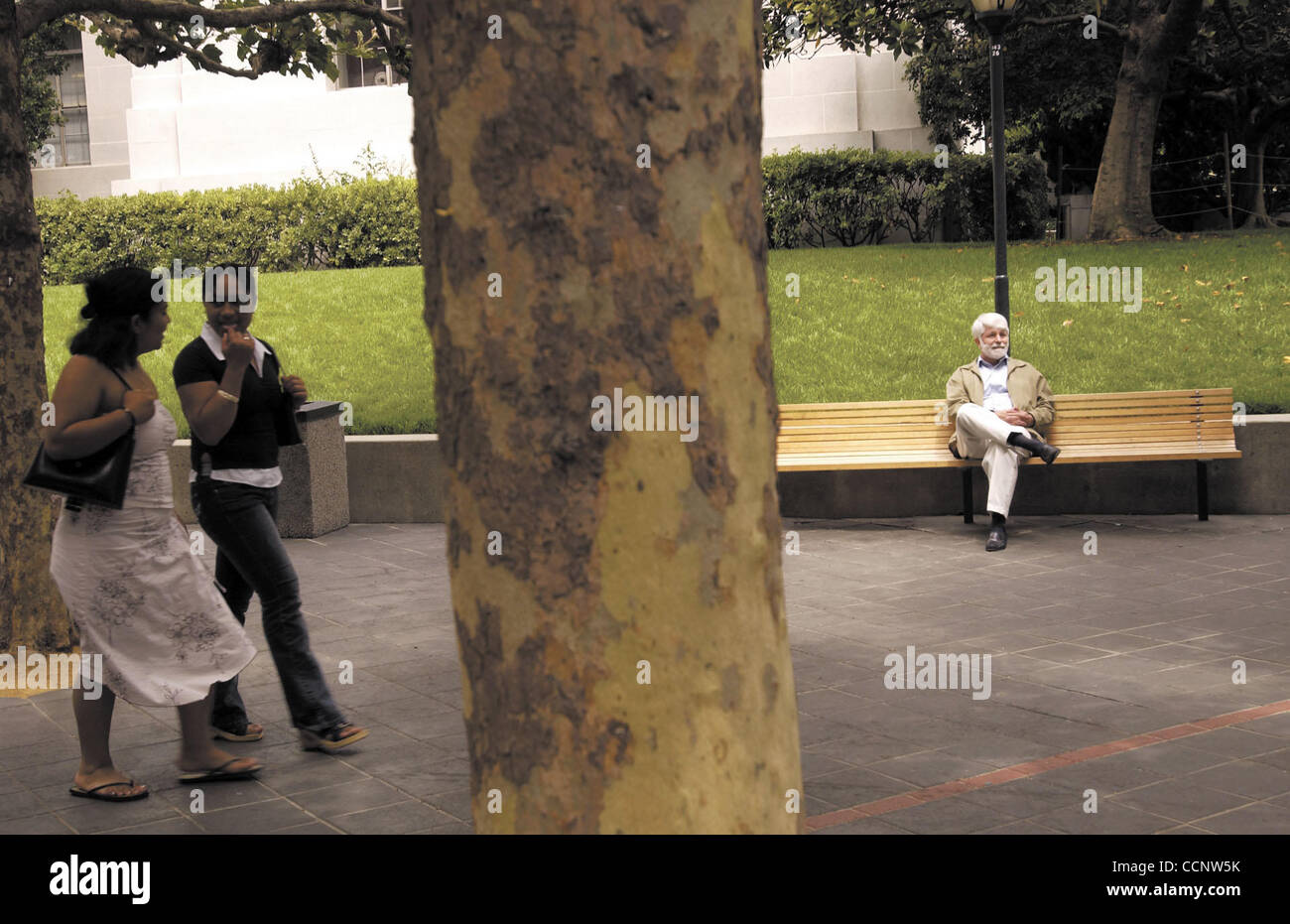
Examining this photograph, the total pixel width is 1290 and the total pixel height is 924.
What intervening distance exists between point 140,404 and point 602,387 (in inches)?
137

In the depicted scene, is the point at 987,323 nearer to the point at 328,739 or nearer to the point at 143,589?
the point at 328,739

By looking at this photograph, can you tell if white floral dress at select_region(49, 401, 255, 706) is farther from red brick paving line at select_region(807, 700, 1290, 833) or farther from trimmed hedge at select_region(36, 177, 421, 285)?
trimmed hedge at select_region(36, 177, 421, 285)

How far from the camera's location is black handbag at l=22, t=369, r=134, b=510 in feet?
17.2

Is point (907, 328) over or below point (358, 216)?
below

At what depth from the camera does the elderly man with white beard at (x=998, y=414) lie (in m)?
10.2

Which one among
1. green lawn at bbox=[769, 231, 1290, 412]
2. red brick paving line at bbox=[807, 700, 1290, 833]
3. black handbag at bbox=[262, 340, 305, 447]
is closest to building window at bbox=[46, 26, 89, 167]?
green lawn at bbox=[769, 231, 1290, 412]

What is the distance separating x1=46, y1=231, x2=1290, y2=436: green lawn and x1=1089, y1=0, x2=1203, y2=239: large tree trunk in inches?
70.4

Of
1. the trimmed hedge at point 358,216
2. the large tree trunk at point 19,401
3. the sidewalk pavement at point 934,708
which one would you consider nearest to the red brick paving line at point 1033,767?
the sidewalk pavement at point 934,708

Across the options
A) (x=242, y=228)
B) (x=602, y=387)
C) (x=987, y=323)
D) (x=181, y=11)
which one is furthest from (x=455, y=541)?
(x=242, y=228)

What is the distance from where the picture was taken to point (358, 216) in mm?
20250

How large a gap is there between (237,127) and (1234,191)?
18681mm

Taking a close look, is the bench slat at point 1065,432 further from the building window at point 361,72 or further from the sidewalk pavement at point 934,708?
the building window at point 361,72

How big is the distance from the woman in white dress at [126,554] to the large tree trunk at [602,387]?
321 cm

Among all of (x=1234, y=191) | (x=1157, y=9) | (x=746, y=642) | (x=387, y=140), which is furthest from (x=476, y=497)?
(x=1234, y=191)
